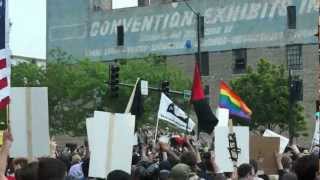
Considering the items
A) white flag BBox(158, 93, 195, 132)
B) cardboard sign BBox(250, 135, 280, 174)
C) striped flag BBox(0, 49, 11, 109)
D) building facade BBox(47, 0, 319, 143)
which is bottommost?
cardboard sign BBox(250, 135, 280, 174)

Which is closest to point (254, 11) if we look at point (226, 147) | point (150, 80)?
point (150, 80)

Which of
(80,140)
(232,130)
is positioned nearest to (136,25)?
(80,140)

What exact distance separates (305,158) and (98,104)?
49856mm

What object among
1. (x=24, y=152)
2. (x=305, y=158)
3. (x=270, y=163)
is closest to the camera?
(x=305, y=158)

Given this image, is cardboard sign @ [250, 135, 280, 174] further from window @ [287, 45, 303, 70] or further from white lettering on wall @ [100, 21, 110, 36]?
white lettering on wall @ [100, 21, 110, 36]

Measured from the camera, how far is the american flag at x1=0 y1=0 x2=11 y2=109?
8.98 meters

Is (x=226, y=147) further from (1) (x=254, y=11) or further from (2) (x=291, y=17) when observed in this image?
(1) (x=254, y=11)

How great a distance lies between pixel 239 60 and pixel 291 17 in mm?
5370

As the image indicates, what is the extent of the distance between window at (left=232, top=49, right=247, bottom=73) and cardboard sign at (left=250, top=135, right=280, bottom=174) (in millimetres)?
49932

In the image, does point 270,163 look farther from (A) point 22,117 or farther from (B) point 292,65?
(B) point 292,65

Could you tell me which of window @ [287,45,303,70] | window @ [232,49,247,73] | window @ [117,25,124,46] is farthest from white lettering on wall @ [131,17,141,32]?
window @ [287,45,303,70]

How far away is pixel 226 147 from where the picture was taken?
1146 cm

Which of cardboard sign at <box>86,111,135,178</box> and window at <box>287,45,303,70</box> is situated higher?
window at <box>287,45,303,70</box>

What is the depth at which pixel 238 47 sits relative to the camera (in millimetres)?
61969
